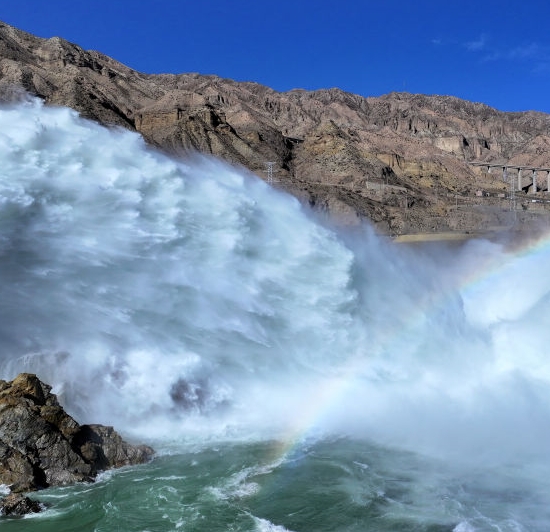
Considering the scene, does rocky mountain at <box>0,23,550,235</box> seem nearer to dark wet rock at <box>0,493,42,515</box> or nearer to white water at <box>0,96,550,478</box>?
white water at <box>0,96,550,478</box>

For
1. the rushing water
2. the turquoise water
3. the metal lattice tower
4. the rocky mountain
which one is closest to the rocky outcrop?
the turquoise water

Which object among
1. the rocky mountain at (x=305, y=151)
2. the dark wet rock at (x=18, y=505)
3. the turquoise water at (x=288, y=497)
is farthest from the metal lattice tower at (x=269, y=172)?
the dark wet rock at (x=18, y=505)

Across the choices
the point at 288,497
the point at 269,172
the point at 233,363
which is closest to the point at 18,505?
the point at 288,497

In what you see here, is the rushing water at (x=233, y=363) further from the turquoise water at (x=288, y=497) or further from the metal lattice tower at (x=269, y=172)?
the metal lattice tower at (x=269, y=172)

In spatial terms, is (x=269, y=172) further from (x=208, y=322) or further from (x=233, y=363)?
(x=233, y=363)

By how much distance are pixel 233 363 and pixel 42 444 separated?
19.7 ft

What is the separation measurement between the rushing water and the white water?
0.05 meters

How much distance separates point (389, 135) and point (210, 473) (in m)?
139

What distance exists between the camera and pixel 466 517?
10.6m

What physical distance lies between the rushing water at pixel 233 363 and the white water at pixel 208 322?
5 centimetres

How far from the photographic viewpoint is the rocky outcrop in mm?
11211

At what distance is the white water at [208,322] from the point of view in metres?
14.7

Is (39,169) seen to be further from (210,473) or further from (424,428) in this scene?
(424,428)

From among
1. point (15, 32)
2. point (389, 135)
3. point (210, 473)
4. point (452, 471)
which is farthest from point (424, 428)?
point (389, 135)
